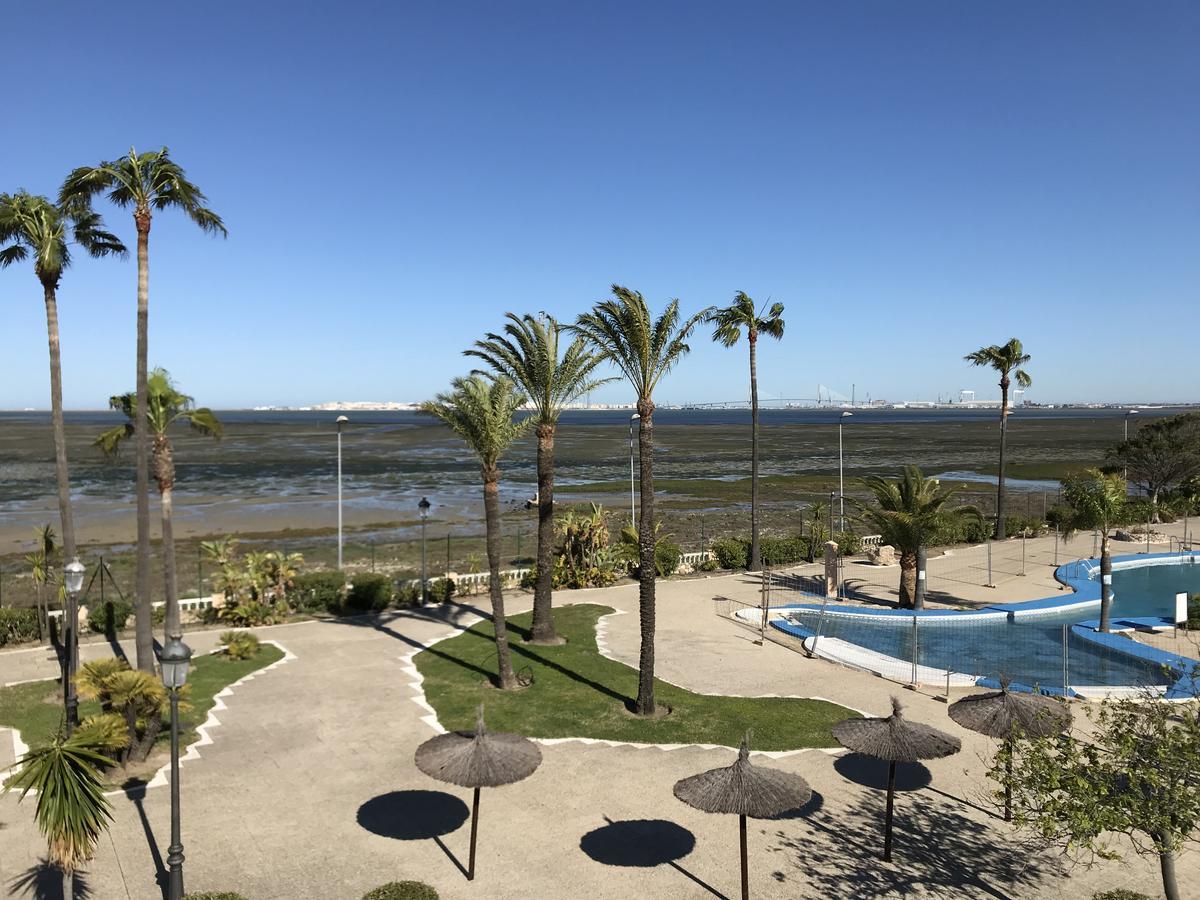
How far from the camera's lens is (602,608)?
2900 centimetres

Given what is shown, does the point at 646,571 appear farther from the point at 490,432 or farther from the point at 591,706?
the point at 490,432

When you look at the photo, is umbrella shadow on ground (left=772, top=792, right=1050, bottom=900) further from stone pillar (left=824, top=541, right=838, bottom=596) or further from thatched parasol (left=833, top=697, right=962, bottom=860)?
stone pillar (left=824, top=541, right=838, bottom=596)

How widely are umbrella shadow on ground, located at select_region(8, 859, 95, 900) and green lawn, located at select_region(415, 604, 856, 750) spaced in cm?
745

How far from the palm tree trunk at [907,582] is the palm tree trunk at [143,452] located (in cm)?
2429

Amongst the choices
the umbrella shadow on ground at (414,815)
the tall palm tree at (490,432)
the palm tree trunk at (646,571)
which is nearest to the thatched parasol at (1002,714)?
the palm tree trunk at (646,571)

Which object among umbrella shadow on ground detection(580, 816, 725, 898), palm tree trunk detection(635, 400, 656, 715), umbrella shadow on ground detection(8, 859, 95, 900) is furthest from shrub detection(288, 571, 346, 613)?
umbrella shadow on ground detection(580, 816, 725, 898)

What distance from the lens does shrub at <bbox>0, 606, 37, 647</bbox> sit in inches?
943

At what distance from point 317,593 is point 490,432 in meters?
12.5

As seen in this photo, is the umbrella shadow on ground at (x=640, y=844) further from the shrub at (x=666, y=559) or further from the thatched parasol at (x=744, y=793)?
the shrub at (x=666, y=559)

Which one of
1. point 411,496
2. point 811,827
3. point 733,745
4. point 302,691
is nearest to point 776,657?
point 733,745

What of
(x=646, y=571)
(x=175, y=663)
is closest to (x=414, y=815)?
(x=175, y=663)

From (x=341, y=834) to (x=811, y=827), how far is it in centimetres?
779

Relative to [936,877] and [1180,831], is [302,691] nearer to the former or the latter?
[936,877]

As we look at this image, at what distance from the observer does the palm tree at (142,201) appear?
18203mm
